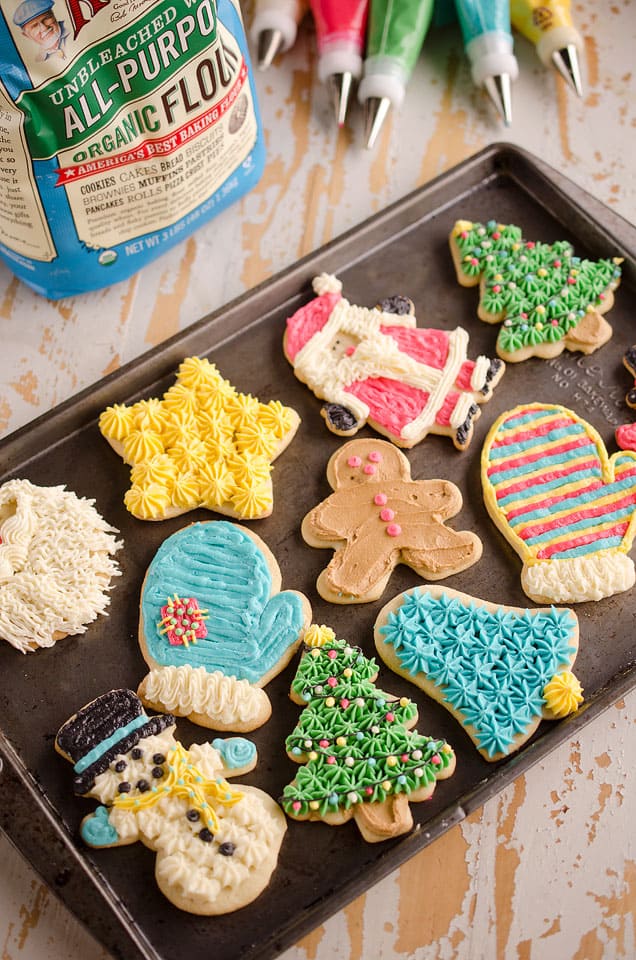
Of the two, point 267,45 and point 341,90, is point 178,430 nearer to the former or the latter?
point 341,90

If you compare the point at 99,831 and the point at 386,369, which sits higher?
the point at 386,369

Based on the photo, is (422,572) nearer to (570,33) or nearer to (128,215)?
(128,215)

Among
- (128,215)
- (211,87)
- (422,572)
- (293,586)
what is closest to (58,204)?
(128,215)

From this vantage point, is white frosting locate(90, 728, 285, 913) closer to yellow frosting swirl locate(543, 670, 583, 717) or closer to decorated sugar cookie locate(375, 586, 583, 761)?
decorated sugar cookie locate(375, 586, 583, 761)

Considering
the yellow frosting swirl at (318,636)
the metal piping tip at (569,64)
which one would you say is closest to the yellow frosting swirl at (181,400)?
the yellow frosting swirl at (318,636)

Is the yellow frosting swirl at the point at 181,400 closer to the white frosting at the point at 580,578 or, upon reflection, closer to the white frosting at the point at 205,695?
the white frosting at the point at 205,695

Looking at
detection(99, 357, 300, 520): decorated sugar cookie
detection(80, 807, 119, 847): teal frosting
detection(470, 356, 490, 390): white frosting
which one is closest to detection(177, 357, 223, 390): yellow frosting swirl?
detection(99, 357, 300, 520): decorated sugar cookie

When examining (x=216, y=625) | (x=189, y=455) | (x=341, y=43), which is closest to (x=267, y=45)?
(x=341, y=43)
